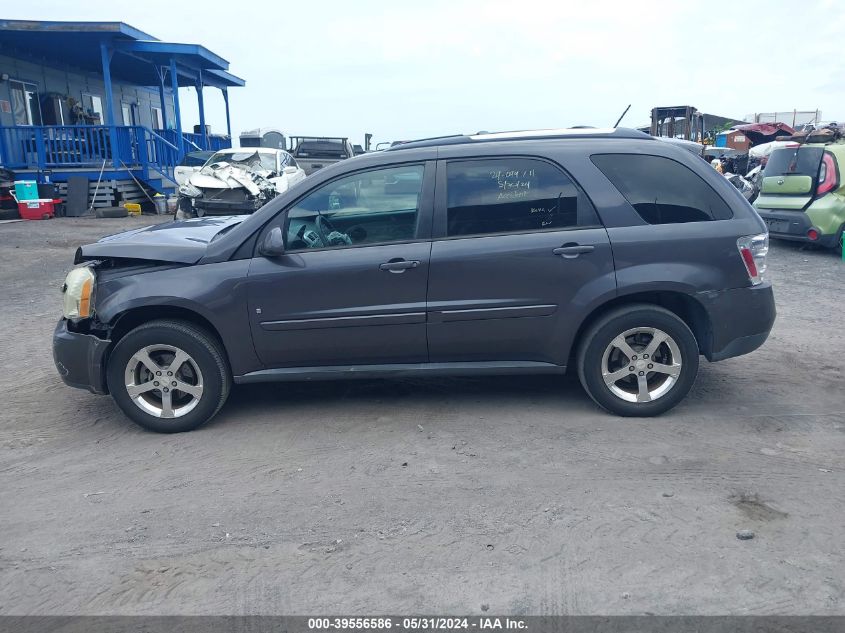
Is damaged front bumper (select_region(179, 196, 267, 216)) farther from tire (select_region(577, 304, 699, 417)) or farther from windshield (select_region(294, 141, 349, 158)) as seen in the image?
tire (select_region(577, 304, 699, 417))

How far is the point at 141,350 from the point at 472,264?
2.17m

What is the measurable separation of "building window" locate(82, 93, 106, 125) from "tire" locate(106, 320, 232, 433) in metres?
21.1

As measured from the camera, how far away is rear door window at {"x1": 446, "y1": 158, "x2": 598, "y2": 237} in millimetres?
4578

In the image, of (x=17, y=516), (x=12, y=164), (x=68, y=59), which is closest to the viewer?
(x=17, y=516)

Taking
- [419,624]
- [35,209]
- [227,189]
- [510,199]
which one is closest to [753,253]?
[510,199]

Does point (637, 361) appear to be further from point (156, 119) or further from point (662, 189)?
point (156, 119)

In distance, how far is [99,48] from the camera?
763 inches

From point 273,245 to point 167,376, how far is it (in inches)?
43.4

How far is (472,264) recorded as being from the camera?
450 centimetres

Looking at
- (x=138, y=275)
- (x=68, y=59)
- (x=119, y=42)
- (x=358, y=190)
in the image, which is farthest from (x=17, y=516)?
(x=68, y=59)

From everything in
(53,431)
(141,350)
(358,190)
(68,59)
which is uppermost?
(68,59)

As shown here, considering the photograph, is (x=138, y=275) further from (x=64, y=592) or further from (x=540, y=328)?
(x=540, y=328)

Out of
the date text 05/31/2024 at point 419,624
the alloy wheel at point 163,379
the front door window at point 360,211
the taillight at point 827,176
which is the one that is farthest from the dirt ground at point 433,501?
the taillight at point 827,176

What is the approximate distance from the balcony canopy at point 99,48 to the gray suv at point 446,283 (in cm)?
1587
